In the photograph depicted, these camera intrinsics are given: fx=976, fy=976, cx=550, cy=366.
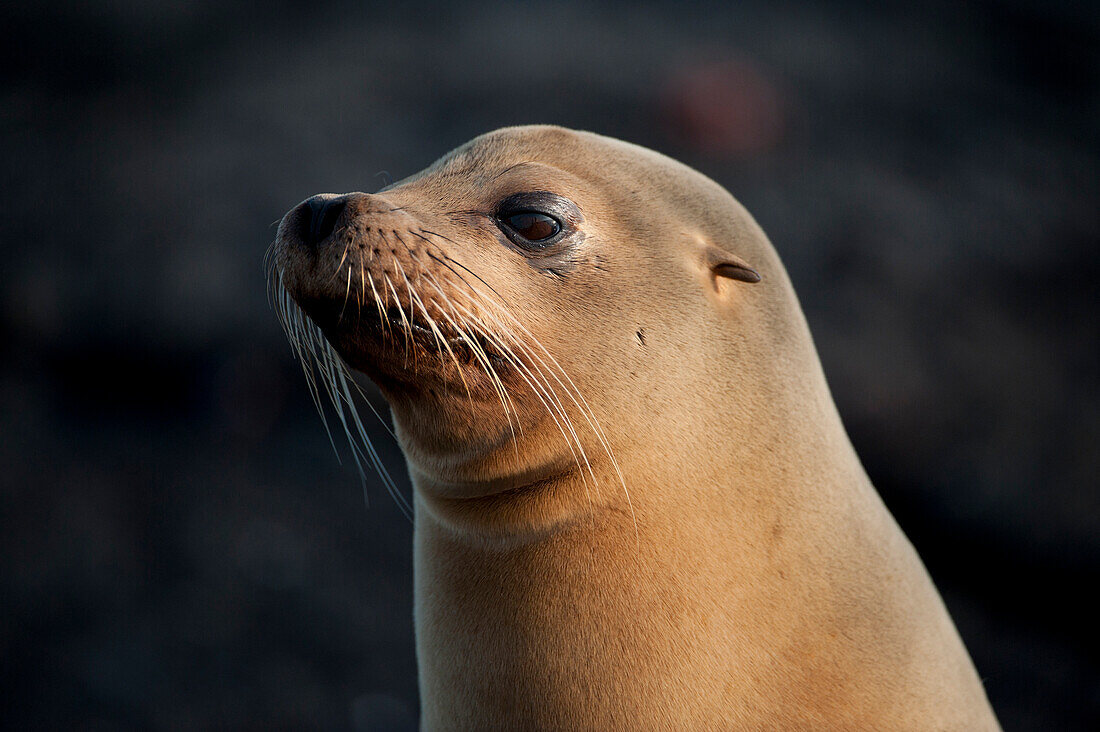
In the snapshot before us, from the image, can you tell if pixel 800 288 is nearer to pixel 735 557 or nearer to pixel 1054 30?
pixel 1054 30

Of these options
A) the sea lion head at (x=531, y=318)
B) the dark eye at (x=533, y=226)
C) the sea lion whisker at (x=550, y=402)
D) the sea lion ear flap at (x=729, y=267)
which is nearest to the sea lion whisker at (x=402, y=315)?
the sea lion head at (x=531, y=318)

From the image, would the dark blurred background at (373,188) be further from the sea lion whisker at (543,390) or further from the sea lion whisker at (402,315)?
the sea lion whisker at (402,315)

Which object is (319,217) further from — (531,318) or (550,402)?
(550,402)

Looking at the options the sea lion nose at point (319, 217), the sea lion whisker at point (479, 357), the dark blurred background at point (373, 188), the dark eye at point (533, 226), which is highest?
the sea lion nose at point (319, 217)

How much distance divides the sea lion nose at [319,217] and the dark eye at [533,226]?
1.14 ft

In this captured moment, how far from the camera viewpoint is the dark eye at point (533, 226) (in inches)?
77.5

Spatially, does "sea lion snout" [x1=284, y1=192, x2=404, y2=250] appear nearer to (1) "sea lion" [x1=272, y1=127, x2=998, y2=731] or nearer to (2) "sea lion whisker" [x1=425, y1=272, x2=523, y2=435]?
(1) "sea lion" [x1=272, y1=127, x2=998, y2=731]

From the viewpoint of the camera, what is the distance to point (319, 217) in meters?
1.82

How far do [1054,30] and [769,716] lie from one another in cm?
593

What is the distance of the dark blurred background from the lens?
4.53 metres

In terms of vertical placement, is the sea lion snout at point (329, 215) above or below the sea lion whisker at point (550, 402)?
above

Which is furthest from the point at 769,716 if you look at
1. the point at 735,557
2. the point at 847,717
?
the point at 735,557

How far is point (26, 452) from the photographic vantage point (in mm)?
4969

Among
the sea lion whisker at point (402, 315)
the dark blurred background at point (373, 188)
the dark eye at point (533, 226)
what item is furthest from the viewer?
the dark blurred background at point (373, 188)
